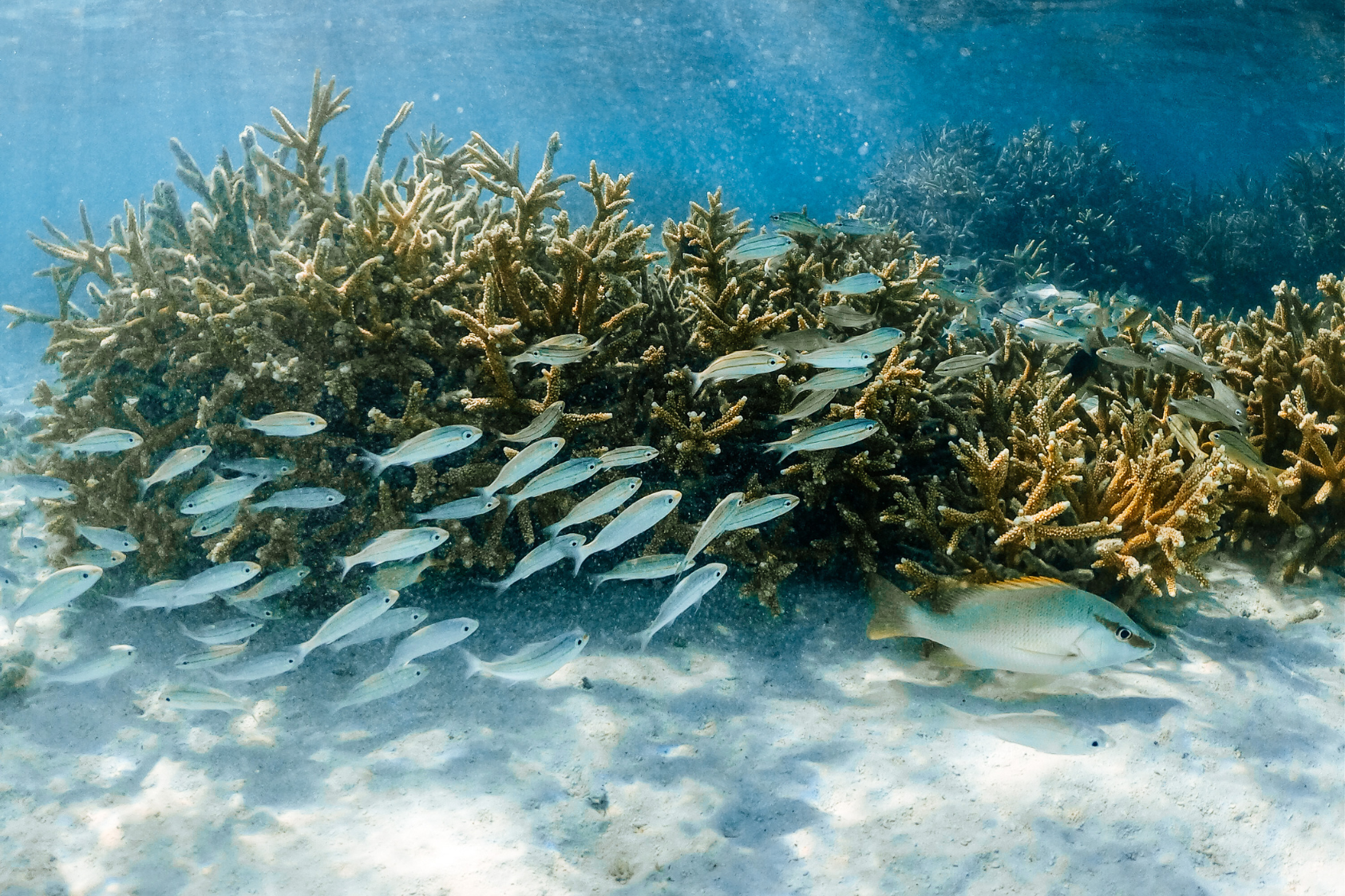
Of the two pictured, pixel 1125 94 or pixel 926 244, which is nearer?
pixel 926 244

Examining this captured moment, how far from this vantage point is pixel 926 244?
1277 centimetres

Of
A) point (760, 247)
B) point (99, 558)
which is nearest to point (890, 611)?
point (760, 247)

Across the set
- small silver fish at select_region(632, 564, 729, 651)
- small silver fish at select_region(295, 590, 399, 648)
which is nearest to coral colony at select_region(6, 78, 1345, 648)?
small silver fish at select_region(632, 564, 729, 651)

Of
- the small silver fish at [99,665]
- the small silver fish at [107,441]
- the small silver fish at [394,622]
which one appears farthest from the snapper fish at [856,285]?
the small silver fish at [99,665]

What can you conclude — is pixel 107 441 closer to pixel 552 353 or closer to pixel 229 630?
pixel 229 630

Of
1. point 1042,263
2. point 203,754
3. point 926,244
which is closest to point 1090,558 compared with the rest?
point 203,754

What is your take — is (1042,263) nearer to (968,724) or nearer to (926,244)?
(926,244)

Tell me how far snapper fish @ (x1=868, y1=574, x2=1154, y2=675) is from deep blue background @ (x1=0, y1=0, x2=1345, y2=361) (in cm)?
1669

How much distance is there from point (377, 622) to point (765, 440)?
2372 mm

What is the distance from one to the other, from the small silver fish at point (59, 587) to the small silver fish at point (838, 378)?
143 inches

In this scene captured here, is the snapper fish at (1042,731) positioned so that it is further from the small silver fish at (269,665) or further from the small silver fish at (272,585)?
the small silver fish at (272,585)

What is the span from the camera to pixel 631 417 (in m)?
4.30

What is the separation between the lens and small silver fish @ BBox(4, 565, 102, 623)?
343cm

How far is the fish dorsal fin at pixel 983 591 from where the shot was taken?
271 cm
